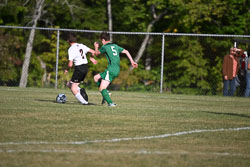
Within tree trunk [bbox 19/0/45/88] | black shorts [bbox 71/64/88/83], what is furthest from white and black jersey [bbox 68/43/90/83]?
tree trunk [bbox 19/0/45/88]

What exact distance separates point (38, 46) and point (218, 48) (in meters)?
9.12

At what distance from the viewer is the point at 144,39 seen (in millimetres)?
29062

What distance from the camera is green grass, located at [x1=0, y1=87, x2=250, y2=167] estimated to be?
19.9 feet

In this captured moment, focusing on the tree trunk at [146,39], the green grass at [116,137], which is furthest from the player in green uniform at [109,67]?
the tree trunk at [146,39]

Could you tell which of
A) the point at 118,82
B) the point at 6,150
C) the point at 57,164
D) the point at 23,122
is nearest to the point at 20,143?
the point at 6,150

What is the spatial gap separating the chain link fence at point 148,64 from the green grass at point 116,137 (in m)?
9.54

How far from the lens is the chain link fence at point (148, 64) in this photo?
2259 centimetres

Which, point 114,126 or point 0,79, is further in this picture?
point 0,79

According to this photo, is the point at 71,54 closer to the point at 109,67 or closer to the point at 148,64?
the point at 109,67

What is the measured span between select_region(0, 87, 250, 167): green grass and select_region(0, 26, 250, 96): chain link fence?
9536 millimetres

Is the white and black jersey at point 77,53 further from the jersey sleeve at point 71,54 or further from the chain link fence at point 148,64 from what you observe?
the chain link fence at point 148,64

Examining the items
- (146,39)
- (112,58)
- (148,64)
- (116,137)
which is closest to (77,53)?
(112,58)

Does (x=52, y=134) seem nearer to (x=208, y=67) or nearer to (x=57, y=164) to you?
(x=57, y=164)

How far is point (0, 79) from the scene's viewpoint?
22.8 m
